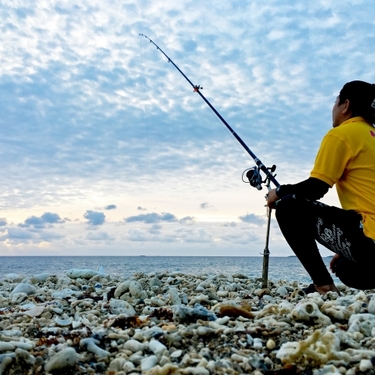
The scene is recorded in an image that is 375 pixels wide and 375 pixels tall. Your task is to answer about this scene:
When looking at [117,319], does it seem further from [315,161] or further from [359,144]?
[359,144]

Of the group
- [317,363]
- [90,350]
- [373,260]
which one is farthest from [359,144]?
[90,350]

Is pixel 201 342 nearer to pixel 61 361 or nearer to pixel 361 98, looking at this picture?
pixel 61 361

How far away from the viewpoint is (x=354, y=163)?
3816 millimetres

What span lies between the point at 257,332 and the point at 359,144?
1784 mm

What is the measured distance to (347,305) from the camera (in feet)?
12.1

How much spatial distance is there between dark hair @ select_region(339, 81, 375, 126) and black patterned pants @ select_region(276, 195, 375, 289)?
35.1 inches

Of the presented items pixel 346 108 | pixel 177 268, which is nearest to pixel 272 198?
pixel 346 108

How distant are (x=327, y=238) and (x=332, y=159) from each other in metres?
0.77

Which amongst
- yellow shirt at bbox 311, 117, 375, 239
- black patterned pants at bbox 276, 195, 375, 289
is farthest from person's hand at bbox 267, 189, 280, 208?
yellow shirt at bbox 311, 117, 375, 239

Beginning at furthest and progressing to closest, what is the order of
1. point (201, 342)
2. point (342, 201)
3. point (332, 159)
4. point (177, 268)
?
point (177, 268)
point (342, 201)
point (332, 159)
point (201, 342)

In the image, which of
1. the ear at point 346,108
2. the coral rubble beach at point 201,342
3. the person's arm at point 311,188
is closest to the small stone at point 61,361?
the coral rubble beach at point 201,342

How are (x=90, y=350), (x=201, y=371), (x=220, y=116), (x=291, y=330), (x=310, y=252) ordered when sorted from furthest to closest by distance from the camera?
1. (x=220, y=116)
2. (x=310, y=252)
3. (x=291, y=330)
4. (x=90, y=350)
5. (x=201, y=371)

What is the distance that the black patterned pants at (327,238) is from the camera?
3820 mm

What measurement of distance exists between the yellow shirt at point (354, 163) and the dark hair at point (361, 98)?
0.30 meters
